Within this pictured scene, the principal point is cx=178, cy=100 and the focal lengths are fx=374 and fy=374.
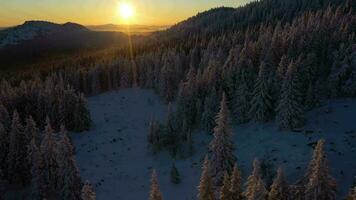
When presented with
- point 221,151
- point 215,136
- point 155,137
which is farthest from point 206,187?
point 155,137

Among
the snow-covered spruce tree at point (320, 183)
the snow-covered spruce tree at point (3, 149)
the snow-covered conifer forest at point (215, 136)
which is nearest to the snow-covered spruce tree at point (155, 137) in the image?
the snow-covered conifer forest at point (215, 136)

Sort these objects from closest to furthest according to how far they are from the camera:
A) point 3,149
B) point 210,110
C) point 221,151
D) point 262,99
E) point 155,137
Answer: point 221,151, point 3,149, point 262,99, point 155,137, point 210,110

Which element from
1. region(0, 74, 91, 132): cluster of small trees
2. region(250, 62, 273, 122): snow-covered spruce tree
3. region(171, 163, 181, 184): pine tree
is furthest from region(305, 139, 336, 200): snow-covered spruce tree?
region(0, 74, 91, 132): cluster of small trees

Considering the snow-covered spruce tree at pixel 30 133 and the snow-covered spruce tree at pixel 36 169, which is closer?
the snow-covered spruce tree at pixel 36 169

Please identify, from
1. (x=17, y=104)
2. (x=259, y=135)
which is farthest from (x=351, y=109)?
(x=17, y=104)

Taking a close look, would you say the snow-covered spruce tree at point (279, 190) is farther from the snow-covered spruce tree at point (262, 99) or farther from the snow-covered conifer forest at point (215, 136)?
the snow-covered spruce tree at point (262, 99)

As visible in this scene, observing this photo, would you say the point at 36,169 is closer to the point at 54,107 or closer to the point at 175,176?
the point at 175,176
